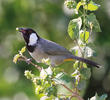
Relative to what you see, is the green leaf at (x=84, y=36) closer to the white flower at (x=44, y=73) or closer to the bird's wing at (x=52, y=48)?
the white flower at (x=44, y=73)

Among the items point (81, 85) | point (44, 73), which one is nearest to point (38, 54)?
point (81, 85)

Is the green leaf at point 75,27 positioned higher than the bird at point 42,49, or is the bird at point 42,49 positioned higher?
Result: the green leaf at point 75,27

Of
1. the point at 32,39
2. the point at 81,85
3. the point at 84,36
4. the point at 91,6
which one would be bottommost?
the point at 81,85

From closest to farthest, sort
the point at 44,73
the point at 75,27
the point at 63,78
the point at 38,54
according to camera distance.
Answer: the point at 44,73 → the point at 63,78 → the point at 75,27 → the point at 38,54

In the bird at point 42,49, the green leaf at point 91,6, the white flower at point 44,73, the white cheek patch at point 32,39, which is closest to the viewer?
the white flower at point 44,73

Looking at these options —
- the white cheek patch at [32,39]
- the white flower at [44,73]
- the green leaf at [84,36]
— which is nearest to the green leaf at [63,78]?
the white flower at [44,73]

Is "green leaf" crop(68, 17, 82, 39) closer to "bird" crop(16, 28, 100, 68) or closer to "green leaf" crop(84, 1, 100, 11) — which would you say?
"green leaf" crop(84, 1, 100, 11)

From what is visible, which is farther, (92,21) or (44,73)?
(92,21)

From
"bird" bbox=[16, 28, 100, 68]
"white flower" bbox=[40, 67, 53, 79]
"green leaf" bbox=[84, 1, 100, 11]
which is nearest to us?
"white flower" bbox=[40, 67, 53, 79]

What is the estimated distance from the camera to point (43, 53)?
2.77 metres

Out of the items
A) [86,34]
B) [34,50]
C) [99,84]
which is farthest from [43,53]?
[99,84]

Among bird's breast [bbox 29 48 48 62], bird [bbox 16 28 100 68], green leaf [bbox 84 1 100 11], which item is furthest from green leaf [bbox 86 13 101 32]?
bird's breast [bbox 29 48 48 62]

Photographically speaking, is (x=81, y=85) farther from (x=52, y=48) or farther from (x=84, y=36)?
(x=52, y=48)

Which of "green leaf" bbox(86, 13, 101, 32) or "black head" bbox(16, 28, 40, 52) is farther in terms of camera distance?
"black head" bbox(16, 28, 40, 52)
